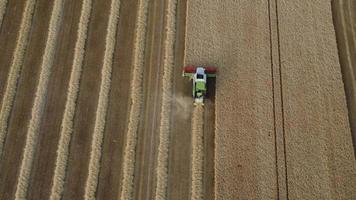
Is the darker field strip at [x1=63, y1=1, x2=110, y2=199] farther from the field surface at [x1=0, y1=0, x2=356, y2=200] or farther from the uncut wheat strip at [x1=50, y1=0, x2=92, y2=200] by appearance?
the uncut wheat strip at [x1=50, y1=0, x2=92, y2=200]

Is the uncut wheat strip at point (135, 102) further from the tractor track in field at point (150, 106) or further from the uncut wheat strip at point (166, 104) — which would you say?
the uncut wheat strip at point (166, 104)

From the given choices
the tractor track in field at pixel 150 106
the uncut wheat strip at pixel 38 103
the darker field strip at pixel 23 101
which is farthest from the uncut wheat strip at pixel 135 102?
the darker field strip at pixel 23 101

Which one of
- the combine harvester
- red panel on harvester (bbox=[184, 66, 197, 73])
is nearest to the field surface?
the combine harvester

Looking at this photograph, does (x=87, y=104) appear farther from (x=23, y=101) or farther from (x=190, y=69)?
(x=190, y=69)

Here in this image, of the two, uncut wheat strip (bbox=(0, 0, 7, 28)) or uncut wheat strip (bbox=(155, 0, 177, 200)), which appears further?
uncut wheat strip (bbox=(0, 0, 7, 28))

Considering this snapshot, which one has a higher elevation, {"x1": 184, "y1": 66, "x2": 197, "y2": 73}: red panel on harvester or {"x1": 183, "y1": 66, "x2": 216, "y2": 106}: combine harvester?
{"x1": 184, "y1": 66, "x2": 197, "y2": 73}: red panel on harvester

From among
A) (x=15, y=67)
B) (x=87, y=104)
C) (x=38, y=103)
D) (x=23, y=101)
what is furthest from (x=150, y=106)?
(x=15, y=67)
